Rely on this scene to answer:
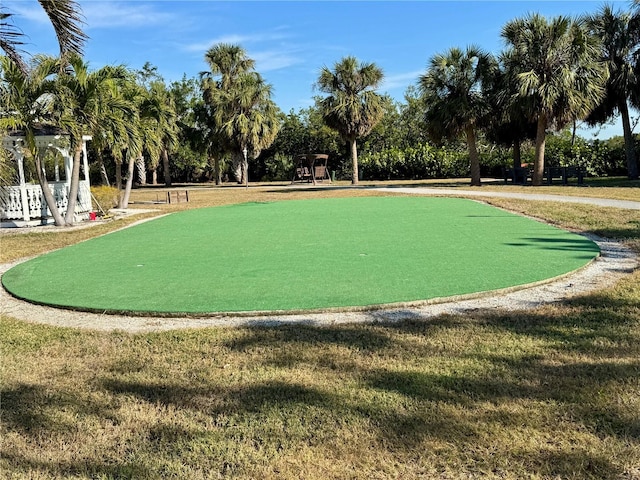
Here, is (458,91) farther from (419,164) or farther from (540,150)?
(419,164)

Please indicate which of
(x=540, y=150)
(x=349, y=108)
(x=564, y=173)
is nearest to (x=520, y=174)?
(x=540, y=150)

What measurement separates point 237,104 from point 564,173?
72.2 ft

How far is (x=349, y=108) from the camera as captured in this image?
28406 millimetres

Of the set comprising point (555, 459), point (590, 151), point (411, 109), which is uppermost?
point (411, 109)

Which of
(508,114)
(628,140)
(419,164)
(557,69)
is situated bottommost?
(419,164)

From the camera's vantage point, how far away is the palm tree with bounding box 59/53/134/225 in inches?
462

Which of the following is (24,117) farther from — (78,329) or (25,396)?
(25,396)

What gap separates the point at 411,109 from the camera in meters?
47.4

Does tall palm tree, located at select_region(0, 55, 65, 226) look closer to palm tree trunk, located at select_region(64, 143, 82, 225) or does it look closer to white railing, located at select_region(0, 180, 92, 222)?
palm tree trunk, located at select_region(64, 143, 82, 225)

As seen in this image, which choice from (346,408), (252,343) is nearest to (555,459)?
(346,408)

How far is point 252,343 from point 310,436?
1.53 m

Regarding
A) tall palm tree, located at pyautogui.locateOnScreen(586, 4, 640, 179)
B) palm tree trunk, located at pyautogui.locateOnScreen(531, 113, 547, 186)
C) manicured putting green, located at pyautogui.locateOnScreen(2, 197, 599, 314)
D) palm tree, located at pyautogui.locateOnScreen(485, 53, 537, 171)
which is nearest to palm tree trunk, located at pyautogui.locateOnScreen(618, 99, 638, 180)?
tall palm tree, located at pyautogui.locateOnScreen(586, 4, 640, 179)

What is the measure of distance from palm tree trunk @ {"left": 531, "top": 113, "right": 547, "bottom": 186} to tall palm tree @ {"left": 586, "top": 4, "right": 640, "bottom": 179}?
11.6 ft

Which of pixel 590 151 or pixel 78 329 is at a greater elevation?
pixel 590 151
